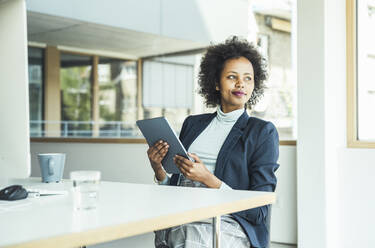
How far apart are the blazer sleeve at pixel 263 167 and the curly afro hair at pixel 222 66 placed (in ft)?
1.29

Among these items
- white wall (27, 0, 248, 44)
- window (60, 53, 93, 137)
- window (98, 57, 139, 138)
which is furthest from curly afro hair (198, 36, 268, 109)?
window (98, 57, 139, 138)

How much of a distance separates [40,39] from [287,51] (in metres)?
4.26

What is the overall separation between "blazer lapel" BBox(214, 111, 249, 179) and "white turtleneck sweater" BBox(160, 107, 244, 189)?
54 mm

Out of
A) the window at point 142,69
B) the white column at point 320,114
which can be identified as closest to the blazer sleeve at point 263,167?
the white column at point 320,114

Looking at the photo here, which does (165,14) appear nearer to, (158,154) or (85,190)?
(158,154)

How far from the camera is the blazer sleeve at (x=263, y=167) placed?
1.58 m

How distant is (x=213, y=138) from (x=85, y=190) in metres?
0.87

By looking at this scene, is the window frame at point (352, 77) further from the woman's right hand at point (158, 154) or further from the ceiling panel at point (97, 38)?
the ceiling panel at point (97, 38)

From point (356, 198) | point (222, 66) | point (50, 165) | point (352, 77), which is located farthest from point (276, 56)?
point (50, 165)

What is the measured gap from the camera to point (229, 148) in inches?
69.6

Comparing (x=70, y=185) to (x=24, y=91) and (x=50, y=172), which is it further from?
(x=24, y=91)

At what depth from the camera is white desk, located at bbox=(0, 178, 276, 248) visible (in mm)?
836

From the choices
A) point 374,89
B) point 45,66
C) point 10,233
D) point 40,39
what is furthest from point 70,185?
point 45,66

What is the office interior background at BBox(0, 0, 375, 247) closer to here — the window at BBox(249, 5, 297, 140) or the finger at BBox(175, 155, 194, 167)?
the window at BBox(249, 5, 297, 140)
